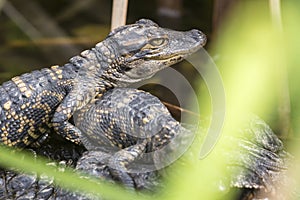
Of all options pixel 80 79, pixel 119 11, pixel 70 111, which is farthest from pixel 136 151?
pixel 119 11

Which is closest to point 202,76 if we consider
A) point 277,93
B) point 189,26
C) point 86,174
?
point 277,93

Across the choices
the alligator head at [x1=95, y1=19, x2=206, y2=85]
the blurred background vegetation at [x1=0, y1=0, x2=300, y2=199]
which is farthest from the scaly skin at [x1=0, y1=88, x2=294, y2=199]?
the alligator head at [x1=95, y1=19, x2=206, y2=85]

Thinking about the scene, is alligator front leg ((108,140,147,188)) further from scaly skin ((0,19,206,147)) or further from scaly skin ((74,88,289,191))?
scaly skin ((0,19,206,147))

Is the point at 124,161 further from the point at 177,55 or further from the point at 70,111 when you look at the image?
the point at 177,55

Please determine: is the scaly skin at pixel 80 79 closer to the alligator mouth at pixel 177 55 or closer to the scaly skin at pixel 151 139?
the alligator mouth at pixel 177 55

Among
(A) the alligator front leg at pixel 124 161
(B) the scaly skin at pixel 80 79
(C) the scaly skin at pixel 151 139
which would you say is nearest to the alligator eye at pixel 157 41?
(B) the scaly skin at pixel 80 79

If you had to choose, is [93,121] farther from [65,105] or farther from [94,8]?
[94,8]

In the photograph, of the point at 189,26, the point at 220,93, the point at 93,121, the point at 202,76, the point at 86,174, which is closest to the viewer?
the point at 86,174

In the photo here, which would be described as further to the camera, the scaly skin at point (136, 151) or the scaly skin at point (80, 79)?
the scaly skin at point (80, 79)
